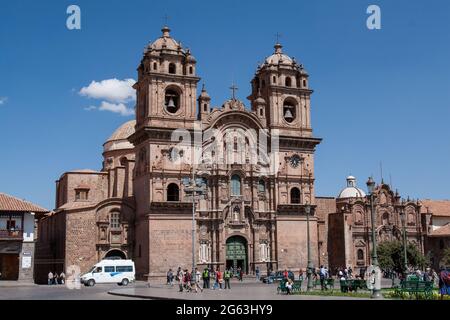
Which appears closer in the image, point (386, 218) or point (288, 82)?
point (288, 82)

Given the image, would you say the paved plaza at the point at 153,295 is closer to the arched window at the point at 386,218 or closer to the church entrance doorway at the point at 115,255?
the church entrance doorway at the point at 115,255

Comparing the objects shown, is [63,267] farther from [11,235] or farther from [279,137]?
[279,137]

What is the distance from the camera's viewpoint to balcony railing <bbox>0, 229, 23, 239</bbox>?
2051 inches

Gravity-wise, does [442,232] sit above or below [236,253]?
above

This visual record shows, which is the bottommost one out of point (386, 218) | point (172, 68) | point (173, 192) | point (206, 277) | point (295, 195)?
point (206, 277)

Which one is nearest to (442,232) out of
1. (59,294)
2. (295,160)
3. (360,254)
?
(360,254)

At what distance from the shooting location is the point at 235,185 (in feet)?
190

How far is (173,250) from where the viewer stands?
53.5 metres

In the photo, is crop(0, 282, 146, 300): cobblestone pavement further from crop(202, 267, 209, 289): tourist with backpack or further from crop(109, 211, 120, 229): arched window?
crop(109, 211, 120, 229): arched window

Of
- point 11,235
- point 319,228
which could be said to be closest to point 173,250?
point 11,235

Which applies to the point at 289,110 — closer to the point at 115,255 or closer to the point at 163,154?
the point at 163,154

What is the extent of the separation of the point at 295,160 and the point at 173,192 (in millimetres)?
12652

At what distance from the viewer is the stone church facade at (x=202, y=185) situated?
178ft

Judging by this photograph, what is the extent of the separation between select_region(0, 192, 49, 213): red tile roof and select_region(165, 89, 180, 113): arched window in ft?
46.1
